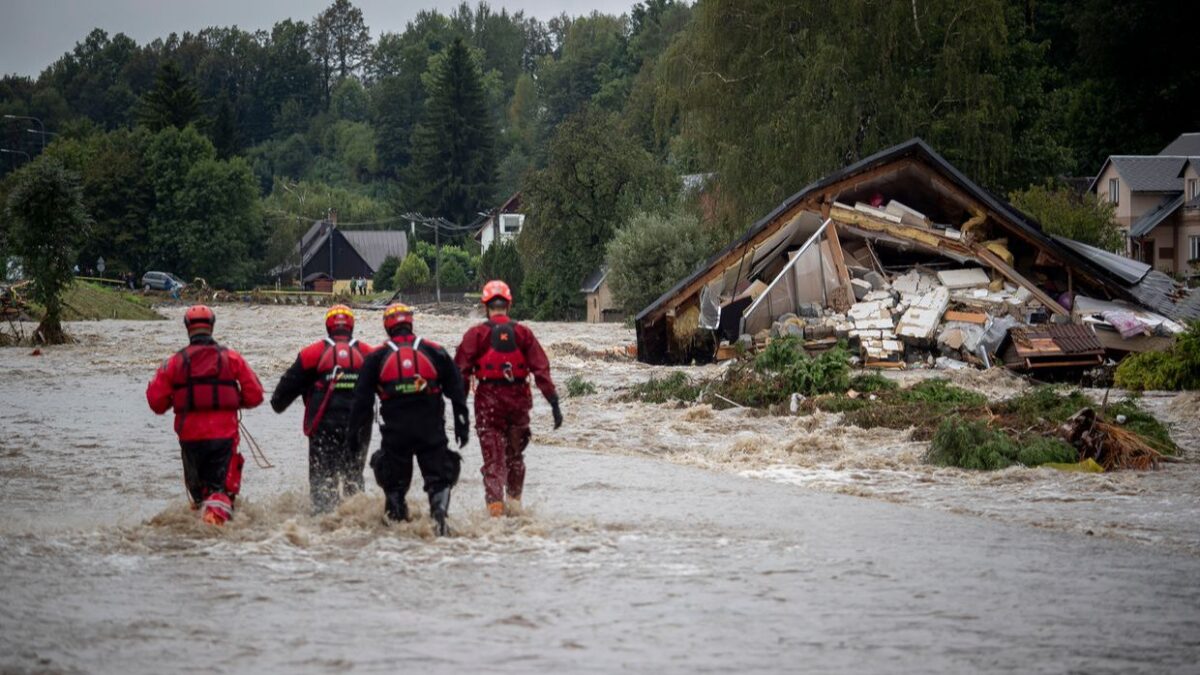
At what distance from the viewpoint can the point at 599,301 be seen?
68000 mm

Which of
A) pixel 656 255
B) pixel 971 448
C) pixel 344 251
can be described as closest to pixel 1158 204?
pixel 656 255

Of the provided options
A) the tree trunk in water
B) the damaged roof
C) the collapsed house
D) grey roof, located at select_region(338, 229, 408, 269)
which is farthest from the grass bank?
grey roof, located at select_region(338, 229, 408, 269)

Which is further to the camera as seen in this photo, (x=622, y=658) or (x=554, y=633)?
(x=554, y=633)

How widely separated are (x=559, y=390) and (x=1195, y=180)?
162 feet

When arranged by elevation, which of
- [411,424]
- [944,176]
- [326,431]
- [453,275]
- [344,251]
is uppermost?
[344,251]

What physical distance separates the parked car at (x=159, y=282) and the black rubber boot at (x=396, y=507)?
75.5 m

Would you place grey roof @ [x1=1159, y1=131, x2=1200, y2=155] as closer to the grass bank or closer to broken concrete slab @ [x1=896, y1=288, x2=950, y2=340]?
the grass bank

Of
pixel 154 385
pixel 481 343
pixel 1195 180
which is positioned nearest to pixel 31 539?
pixel 154 385

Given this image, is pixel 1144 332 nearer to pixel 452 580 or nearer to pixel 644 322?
pixel 644 322

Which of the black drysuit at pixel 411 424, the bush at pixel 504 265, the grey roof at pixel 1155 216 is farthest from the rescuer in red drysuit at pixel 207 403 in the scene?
the bush at pixel 504 265

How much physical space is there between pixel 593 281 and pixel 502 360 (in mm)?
55895

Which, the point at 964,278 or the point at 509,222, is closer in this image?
the point at 964,278

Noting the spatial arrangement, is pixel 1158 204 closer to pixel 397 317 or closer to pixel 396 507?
pixel 397 317

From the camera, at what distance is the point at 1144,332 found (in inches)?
1075
